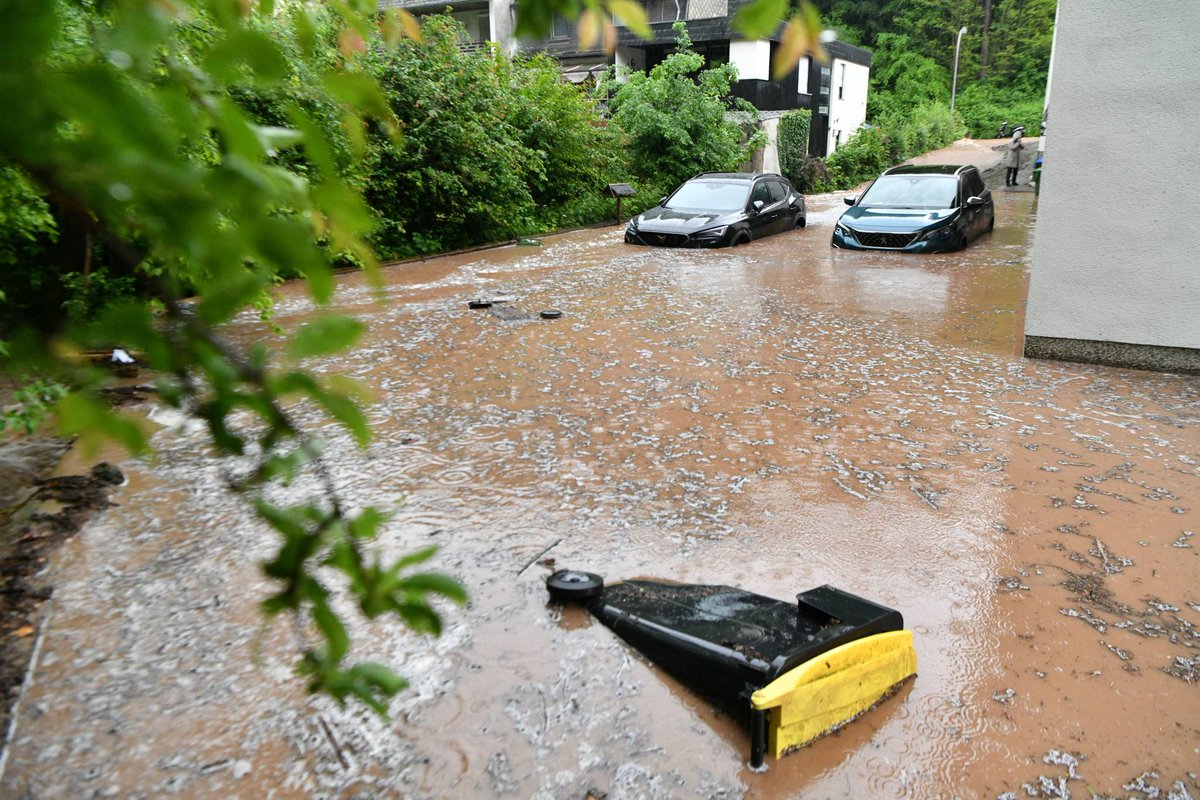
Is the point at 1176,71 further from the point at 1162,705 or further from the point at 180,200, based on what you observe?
the point at 180,200

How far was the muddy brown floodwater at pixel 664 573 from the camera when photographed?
10.5ft

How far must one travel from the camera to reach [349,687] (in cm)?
115

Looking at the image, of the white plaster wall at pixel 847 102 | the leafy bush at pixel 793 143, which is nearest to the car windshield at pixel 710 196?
the leafy bush at pixel 793 143

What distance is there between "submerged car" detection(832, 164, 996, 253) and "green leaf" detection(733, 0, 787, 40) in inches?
614

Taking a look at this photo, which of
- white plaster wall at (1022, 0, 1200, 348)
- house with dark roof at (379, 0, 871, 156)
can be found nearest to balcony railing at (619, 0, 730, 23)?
house with dark roof at (379, 0, 871, 156)

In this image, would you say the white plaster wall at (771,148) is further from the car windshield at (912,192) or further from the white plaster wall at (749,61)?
the car windshield at (912,192)

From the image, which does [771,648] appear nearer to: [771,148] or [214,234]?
[214,234]

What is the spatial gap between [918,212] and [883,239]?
831mm

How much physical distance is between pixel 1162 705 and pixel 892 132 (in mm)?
40325

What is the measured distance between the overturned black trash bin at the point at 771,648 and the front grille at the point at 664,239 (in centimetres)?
1316

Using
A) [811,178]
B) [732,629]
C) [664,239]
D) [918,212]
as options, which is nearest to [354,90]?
[732,629]

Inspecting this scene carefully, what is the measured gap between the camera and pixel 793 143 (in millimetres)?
32969

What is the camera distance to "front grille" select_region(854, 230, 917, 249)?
1557cm

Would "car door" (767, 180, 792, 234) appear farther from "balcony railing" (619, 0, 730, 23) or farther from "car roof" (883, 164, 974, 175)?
"balcony railing" (619, 0, 730, 23)
